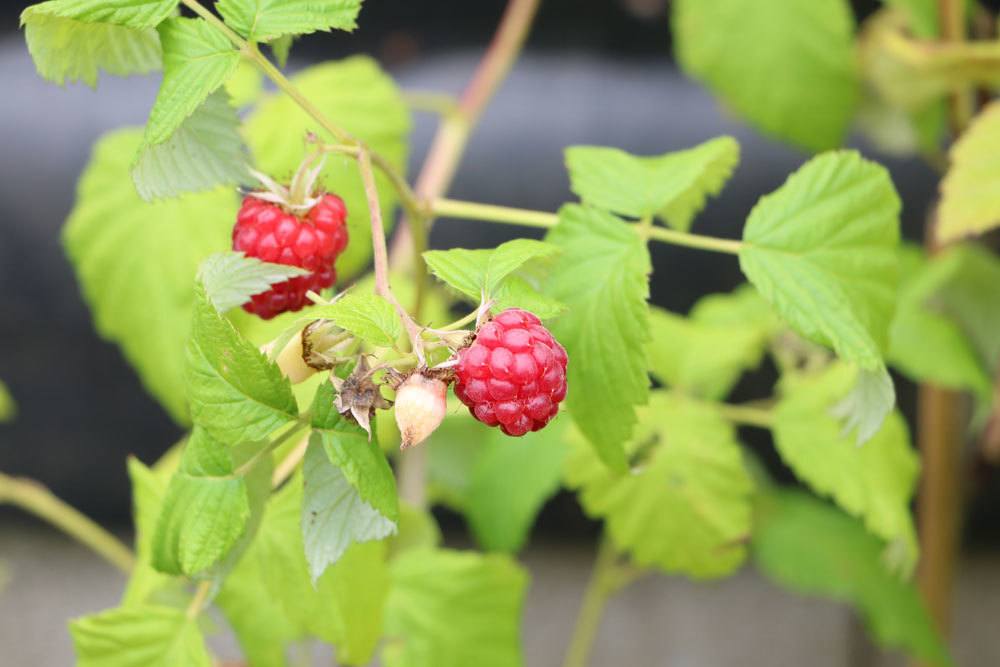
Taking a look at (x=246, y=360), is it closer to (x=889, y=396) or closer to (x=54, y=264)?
(x=889, y=396)

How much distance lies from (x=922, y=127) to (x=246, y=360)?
63 centimetres

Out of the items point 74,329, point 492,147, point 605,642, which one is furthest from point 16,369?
point 605,642

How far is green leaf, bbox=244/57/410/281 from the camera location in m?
0.60

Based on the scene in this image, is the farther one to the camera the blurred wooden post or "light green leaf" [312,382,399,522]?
the blurred wooden post

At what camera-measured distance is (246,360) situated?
1.10 ft

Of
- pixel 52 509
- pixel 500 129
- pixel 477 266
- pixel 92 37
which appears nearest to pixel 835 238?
pixel 477 266

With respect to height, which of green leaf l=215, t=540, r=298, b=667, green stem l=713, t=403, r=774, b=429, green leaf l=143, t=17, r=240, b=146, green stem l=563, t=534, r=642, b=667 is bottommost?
green stem l=563, t=534, r=642, b=667

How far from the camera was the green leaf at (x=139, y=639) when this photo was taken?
1.43 ft

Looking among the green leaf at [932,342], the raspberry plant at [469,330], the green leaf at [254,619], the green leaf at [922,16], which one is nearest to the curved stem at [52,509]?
the raspberry plant at [469,330]

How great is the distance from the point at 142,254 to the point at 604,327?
0.37m

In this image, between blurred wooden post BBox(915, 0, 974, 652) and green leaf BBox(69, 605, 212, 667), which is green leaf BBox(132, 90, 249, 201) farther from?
blurred wooden post BBox(915, 0, 974, 652)

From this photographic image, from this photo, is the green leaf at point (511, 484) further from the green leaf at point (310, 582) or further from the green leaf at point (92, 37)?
the green leaf at point (92, 37)

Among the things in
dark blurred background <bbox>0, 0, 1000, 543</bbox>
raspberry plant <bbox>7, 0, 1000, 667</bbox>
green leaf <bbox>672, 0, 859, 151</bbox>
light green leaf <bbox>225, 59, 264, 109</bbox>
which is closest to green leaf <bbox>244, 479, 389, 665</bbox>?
raspberry plant <bbox>7, 0, 1000, 667</bbox>

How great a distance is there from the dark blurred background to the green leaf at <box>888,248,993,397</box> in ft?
1.10
